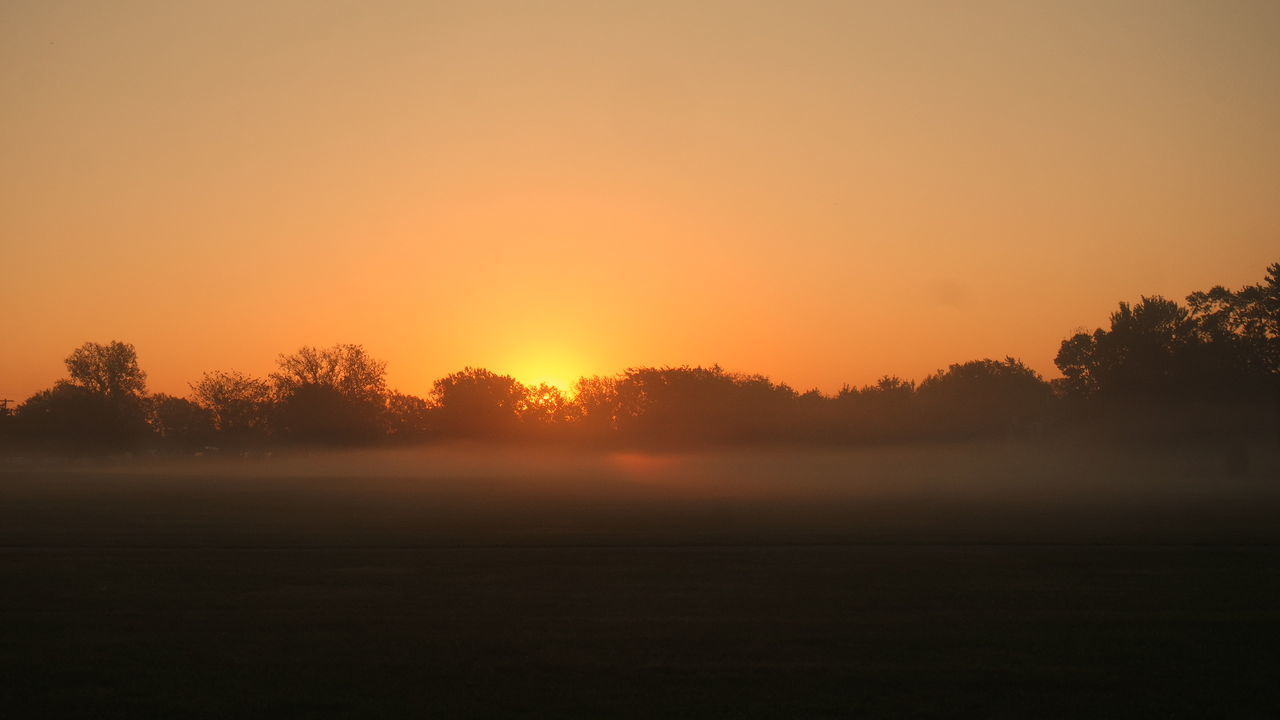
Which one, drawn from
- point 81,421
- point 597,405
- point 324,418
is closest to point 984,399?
point 597,405

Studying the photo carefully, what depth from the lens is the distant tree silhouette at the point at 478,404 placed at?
340ft

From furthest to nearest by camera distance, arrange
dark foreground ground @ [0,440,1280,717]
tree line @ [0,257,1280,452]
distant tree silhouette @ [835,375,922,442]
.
→ 1. distant tree silhouette @ [835,375,922,442]
2. tree line @ [0,257,1280,452]
3. dark foreground ground @ [0,440,1280,717]

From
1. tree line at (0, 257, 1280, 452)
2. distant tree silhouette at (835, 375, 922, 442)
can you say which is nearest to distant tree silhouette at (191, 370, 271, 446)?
tree line at (0, 257, 1280, 452)

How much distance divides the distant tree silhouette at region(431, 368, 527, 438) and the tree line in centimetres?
21

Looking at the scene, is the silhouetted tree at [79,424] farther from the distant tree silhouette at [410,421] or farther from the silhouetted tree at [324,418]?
the distant tree silhouette at [410,421]

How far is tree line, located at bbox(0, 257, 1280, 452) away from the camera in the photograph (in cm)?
6688

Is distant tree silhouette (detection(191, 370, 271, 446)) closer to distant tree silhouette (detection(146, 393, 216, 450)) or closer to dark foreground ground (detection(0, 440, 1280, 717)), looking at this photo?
distant tree silhouette (detection(146, 393, 216, 450))

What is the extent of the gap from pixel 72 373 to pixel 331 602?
119 meters

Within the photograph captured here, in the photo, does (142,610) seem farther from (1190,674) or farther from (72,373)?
(72,373)

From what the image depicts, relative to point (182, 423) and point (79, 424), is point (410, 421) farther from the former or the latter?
point (182, 423)

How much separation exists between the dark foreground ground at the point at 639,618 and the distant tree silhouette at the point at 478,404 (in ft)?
252

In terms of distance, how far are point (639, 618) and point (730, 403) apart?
85.4 meters

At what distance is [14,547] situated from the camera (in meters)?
19.8

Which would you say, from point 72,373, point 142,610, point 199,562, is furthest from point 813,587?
point 72,373
